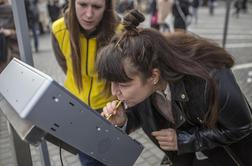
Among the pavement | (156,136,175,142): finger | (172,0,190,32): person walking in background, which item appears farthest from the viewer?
(172,0,190,32): person walking in background

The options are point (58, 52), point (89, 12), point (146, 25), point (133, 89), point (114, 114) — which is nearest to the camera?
point (133, 89)

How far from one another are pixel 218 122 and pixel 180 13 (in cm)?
504

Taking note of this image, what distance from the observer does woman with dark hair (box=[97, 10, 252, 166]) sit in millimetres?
1354

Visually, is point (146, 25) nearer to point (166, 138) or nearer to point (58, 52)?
point (58, 52)

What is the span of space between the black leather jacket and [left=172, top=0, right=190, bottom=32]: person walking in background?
4.76 metres

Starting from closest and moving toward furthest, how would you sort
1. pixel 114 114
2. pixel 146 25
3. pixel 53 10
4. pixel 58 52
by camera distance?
pixel 114 114
pixel 58 52
pixel 146 25
pixel 53 10

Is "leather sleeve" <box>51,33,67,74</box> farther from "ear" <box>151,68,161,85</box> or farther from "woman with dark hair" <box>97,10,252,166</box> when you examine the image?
"ear" <box>151,68,161,85</box>

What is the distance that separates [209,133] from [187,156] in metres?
0.37

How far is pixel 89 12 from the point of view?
1.84 meters

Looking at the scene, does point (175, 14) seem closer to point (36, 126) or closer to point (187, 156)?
point (187, 156)

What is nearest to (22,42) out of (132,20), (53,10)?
(132,20)

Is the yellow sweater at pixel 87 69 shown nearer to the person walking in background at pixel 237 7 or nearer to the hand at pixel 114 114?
the hand at pixel 114 114

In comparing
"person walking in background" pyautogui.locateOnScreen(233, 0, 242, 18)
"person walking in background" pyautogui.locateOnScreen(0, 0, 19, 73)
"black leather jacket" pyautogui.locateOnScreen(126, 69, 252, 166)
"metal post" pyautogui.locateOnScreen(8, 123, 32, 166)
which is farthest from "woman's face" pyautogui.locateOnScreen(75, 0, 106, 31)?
"person walking in background" pyautogui.locateOnScreen(233, 0, 242, 18)

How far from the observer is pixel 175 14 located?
632 cm
